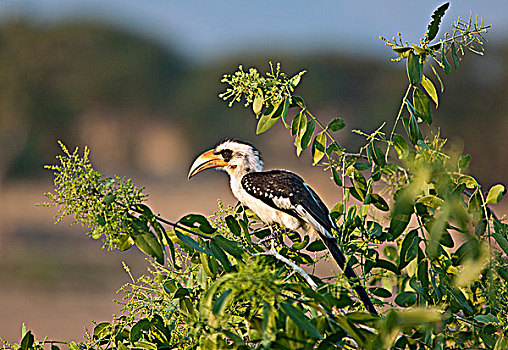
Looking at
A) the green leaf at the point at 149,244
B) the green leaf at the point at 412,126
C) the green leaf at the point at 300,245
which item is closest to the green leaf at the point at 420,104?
the green leaf at the point at 412,126

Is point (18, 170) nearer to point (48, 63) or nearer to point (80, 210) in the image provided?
point (48, 63)

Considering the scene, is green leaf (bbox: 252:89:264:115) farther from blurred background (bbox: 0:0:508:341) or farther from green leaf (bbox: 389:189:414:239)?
blurred background (bbox: 0:0:508:341)

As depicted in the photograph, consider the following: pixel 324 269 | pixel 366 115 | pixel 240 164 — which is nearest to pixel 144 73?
pixel 366 115

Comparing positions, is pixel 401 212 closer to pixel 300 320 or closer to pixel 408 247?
pixel 408 247

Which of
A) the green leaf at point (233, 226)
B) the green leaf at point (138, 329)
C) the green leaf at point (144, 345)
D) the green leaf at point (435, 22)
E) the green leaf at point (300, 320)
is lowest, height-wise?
the green leaf at point (300, 320)

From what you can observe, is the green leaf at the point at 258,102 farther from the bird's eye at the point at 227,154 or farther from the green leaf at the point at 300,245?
the bird's eye at the point at 227,154

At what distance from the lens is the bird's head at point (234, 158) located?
7.30 ft

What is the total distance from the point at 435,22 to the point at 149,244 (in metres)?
0.54

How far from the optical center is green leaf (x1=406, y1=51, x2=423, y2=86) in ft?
3.35

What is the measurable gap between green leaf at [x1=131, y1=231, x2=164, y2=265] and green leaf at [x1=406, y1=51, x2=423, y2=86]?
0.46m

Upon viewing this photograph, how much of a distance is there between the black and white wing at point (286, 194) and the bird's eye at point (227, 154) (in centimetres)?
11

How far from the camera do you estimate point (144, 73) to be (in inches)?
560

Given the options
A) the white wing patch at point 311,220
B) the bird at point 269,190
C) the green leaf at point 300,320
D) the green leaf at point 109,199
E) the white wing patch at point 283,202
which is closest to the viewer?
the green leaf at point 300,320

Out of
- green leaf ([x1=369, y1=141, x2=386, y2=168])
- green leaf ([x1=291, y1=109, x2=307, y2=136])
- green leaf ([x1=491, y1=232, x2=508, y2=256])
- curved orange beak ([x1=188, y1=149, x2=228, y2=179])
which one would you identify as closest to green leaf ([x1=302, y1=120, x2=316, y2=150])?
green leaf ([x1=291, y1=109, x2=307, y2=136])
